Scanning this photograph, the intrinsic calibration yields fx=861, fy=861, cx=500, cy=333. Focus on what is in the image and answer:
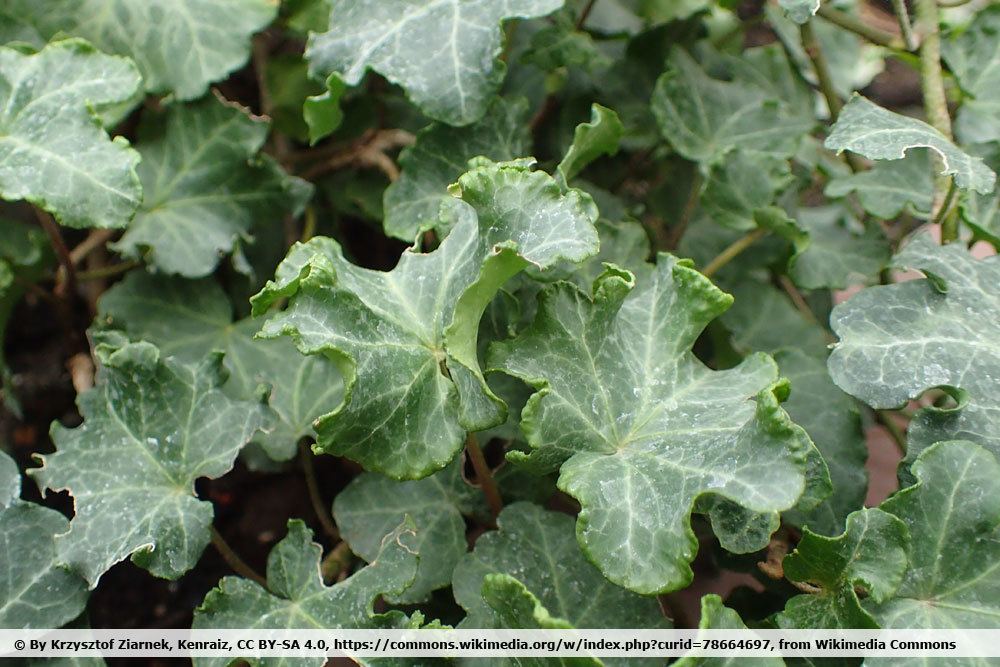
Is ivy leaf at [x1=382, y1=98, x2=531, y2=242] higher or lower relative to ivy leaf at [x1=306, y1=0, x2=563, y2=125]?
lower

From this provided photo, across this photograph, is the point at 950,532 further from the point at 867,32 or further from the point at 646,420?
the point at 867,32

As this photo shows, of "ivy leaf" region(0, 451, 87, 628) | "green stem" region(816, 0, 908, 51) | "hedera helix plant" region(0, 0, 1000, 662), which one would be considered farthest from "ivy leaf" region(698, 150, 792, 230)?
"ivy leaf" region(0, 451, 87, 628)

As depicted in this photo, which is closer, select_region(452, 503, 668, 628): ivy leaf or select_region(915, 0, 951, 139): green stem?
select_region(452, 503, 668, 628): ivy leaf

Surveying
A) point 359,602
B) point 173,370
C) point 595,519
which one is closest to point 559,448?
point 595,519

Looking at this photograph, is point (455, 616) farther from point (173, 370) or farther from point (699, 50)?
point (699, 50)

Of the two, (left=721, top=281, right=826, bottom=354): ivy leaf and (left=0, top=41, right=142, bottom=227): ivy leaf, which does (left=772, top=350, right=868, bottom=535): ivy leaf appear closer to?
(left=721, top=281, right=826, bottom=354): ivy leaf

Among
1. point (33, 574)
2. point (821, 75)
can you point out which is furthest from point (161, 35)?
point (821, 75)

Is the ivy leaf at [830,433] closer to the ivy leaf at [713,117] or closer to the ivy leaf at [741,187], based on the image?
the ivy leaf at [741,187]
